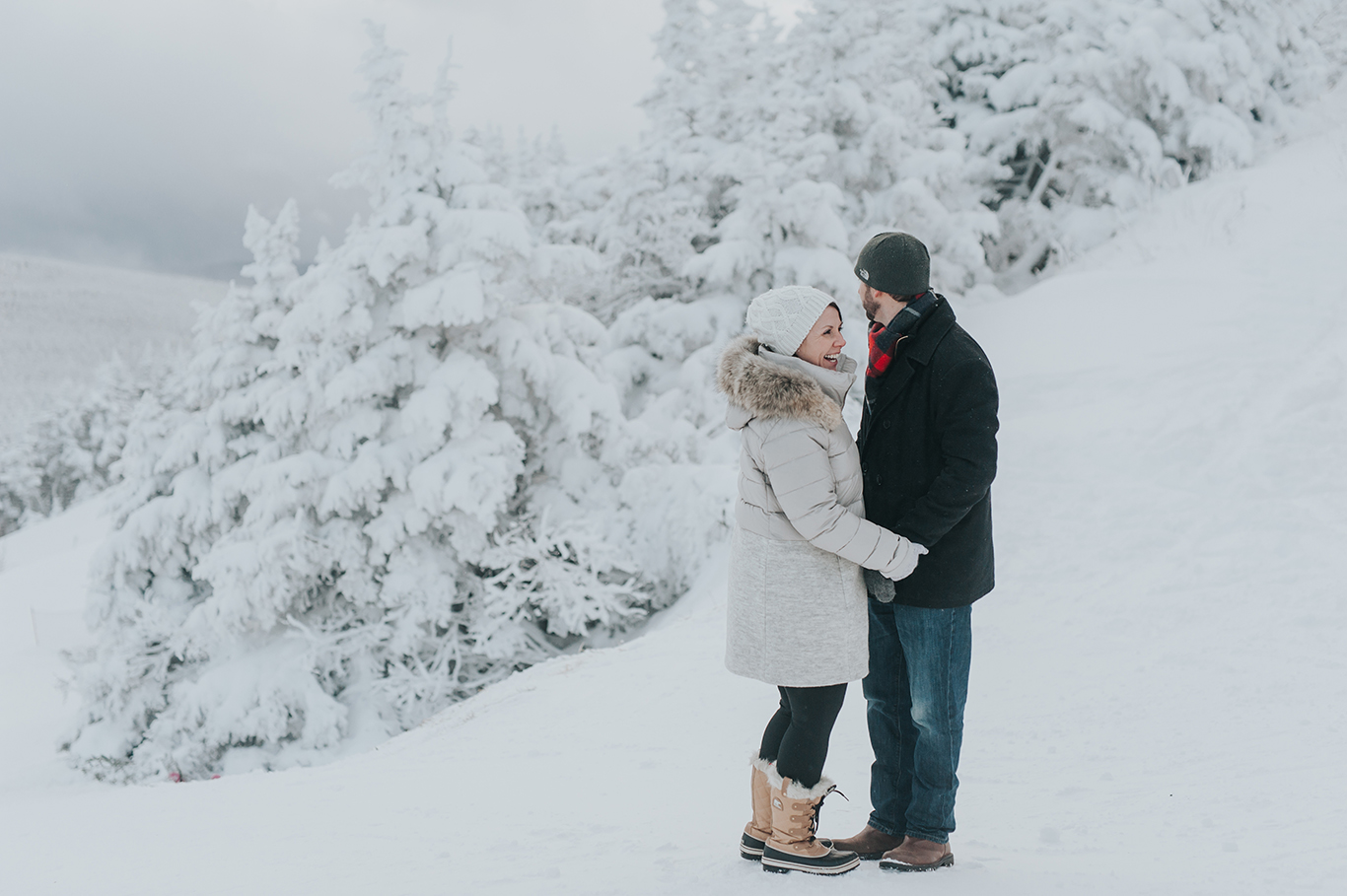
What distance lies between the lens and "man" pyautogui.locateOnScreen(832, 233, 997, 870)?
2.77 metres

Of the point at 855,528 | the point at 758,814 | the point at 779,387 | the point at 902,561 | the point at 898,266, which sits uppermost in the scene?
the point at 898,266

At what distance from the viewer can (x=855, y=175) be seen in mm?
16781

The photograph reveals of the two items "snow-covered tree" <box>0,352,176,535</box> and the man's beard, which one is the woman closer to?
the man's beard

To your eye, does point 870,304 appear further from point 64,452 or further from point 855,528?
point 64,452

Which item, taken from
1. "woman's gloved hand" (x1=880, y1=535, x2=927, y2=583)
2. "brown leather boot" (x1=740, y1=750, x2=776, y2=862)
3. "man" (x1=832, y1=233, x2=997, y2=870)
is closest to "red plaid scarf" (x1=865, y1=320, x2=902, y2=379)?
"man" (x1=832, y1=233, x2=997, y2=870)

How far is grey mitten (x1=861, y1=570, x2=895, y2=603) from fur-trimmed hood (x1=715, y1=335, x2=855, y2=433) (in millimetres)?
530

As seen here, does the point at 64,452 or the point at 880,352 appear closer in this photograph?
the point at 880,352

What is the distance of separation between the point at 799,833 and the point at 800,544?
1025mm

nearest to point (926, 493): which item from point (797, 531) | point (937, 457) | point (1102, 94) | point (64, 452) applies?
point (937, 457)

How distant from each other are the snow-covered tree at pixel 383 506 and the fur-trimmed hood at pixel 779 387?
8.45m

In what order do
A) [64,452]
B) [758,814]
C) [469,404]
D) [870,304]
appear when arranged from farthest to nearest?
[64,452], [469,404], [758,814], [870,304]

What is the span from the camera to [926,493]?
283 centimetres

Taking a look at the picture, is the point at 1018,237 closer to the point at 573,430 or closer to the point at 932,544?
the point at 573,430

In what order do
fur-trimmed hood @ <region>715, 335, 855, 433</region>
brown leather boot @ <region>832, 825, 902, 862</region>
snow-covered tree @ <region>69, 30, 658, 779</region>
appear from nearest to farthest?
fur-trimmed hood @ <region>715, 335, 855, 433</region>, brown leather boot @ <region>832, 825, 902, 862</region>, snow-covered tree @ <region>69, 30, 658, 779</region>
